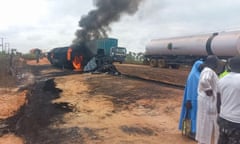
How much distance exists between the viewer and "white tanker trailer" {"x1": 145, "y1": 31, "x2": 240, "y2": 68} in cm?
2494

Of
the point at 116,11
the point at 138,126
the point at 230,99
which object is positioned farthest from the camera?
the point at 116,11

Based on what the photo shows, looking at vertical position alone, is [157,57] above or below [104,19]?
below

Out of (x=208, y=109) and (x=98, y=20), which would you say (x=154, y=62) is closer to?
(x=98, y=20)

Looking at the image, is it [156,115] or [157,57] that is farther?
[157,57]

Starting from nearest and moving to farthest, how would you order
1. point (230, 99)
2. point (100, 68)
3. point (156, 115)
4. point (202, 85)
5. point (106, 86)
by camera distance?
point (230, 99), point (202, 85), point (156, 115), point (106, 86), point (100, 68)

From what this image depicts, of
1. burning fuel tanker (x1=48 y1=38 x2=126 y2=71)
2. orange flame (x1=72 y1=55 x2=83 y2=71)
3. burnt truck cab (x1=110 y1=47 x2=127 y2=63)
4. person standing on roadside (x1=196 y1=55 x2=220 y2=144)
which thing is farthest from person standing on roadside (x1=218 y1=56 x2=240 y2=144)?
orange flame (x1=72 y1=55 x2=83 y2=71)

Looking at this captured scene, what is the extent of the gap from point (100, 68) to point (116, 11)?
685 cm

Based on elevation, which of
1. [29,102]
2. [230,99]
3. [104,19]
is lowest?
[29,102]

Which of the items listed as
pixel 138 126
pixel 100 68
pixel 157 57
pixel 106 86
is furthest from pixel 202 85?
pixel 157 57

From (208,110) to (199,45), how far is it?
2380 centimetres

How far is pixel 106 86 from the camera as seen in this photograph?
62.3 ft

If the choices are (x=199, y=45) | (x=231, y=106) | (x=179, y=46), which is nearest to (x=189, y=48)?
(x=199, y=45)

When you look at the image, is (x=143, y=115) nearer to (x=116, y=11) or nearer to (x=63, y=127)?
(x=63, y=127)

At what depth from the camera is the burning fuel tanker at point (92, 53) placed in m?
32.9
